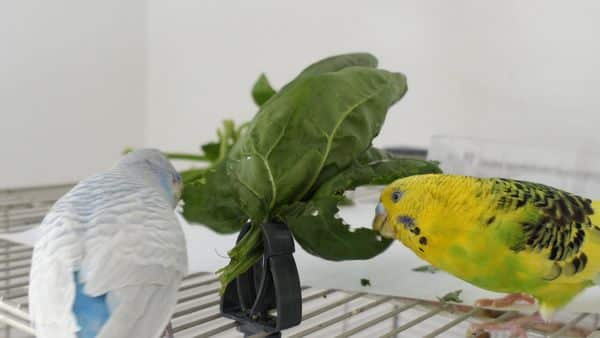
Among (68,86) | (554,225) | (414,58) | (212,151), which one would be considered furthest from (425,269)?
(68,86)

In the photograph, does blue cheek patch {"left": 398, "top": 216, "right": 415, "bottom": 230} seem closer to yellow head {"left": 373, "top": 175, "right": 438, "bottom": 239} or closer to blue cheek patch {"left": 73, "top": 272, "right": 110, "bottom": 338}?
yellow head {"left": 373, "top": 175, "right": 438, "bottom": 239}

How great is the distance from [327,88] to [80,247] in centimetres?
21

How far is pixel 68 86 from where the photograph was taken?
1257mm

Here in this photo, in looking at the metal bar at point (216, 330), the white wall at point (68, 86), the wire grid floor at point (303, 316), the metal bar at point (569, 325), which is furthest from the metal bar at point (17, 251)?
the white wall at point (68, 86)

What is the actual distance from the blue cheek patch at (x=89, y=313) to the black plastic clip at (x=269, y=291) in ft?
0.42

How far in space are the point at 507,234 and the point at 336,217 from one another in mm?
139

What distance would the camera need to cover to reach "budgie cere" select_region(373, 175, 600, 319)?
443 mm

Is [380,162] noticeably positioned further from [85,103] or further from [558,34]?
[85,103]

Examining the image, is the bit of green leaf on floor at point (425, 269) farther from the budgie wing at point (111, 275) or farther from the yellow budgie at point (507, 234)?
the budgie wing at point (111, 275)

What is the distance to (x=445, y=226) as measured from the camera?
45 cm

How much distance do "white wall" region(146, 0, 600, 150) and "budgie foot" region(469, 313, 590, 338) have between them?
17.7 inches

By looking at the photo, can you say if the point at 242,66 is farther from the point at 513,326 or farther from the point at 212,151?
the point at 513,326

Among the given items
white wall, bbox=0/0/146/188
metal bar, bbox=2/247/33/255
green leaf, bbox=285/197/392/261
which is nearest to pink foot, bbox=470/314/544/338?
green leaf, bbox=285/197/392/261

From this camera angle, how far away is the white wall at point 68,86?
116 centimetres
